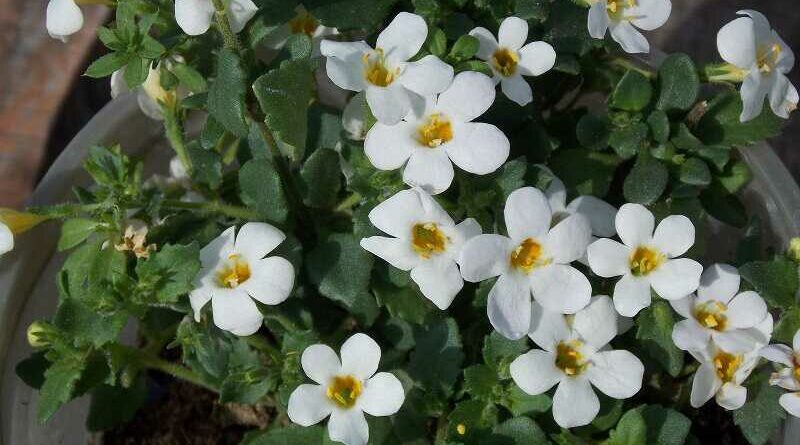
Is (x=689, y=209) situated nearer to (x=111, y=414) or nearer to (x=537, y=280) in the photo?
(x=537, y=280)

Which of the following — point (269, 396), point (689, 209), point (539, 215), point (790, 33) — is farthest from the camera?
point (790, 33)

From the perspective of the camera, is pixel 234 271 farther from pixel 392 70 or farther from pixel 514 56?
pixel 514 56

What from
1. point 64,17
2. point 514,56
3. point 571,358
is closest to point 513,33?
point 514,56

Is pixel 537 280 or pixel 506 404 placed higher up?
pixel 537 280

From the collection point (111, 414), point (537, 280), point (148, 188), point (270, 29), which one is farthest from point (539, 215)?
point (111, 414)

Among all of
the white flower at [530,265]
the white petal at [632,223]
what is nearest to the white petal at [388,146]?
the white flower at [530,265]
